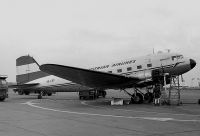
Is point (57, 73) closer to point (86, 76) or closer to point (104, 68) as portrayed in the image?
point (86, 76)

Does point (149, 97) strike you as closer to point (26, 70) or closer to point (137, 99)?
point (137, 99)

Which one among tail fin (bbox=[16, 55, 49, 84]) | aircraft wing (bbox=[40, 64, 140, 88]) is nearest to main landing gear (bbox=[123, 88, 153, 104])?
aircraft wing (bbox=[40, 64, 140, 88])

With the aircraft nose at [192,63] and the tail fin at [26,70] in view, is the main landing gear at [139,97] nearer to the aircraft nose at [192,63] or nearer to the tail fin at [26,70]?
the aircraft nose at [192,63]

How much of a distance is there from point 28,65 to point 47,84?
418 centimetres

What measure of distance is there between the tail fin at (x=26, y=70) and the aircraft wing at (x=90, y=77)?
9715 millimetres

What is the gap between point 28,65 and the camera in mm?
29797

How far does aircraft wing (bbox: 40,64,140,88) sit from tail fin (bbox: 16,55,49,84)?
31.9 ft

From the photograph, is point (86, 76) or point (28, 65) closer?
point (86, 76)

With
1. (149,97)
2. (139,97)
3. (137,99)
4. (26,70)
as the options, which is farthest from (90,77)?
(26,70)

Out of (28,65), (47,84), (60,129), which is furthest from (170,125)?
(28,65)

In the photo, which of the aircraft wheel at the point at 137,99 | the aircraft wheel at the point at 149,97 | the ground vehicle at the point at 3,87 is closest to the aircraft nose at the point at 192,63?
the aircraft wheel at the point at 149,97

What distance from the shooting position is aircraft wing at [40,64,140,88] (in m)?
17.9

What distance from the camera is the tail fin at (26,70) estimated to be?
29.2 metres

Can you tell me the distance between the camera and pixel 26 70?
29.5m
